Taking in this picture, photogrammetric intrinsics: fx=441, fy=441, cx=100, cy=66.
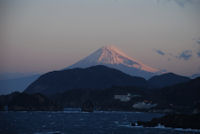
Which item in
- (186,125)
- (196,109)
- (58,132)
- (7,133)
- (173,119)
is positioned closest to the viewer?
(7,133)

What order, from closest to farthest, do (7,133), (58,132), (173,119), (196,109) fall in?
(7,133), (58,132), (173,119), (196,109)

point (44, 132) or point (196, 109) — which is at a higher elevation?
point (196, 109)

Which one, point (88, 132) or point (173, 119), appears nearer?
point (88, 132)

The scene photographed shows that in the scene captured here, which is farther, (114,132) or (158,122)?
(158,122)

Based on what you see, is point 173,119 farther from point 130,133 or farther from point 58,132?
point 58,132

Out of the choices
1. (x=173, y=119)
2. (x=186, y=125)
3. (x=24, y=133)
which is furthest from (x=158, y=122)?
(x=24, y=133)

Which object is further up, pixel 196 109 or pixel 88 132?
pixel 196 109

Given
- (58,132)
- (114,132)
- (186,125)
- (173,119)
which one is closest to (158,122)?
(173,119)

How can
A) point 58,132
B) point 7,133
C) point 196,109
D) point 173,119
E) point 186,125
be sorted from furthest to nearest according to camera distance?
point 196,109 → point 173,119 → point 186,125 → point 58,132 → point 7,133

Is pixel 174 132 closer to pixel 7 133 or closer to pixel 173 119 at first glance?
pixel 173 119
